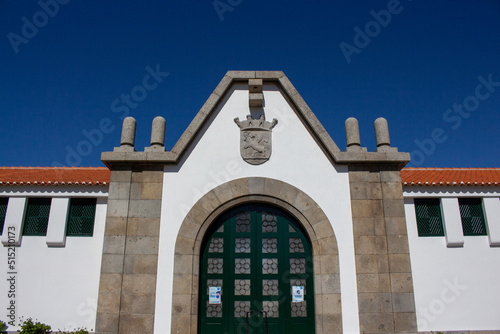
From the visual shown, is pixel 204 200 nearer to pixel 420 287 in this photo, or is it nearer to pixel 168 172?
pixel 168 172

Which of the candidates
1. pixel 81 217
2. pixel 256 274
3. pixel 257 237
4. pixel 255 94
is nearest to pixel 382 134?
pixel 255 94

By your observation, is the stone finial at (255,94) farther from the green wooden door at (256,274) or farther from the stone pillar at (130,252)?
the stone pillar at (130,252)

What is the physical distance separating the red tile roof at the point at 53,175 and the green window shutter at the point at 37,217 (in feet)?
1.99

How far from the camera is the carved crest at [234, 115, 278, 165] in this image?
29.3 feet

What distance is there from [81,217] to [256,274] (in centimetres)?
528

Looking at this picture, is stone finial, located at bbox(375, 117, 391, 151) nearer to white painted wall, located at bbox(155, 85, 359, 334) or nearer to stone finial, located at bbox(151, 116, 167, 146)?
white painted wall, located at bbox(155, 85, 359, 334)

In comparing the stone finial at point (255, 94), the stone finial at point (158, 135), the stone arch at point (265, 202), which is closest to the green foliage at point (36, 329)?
the stone arch at point (265, 202)

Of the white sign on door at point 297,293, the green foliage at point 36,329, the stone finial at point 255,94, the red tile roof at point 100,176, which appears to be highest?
the stone finial at point 255,94

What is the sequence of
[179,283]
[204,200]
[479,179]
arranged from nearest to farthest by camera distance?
1. [179,283]
2. [204,200]
3. [479,179]

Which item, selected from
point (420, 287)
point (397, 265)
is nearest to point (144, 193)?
point (397, 265)

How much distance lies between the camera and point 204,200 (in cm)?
867

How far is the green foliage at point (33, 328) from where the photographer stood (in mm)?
8806

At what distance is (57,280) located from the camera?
9.52 m

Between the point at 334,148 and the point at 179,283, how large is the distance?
490cm
